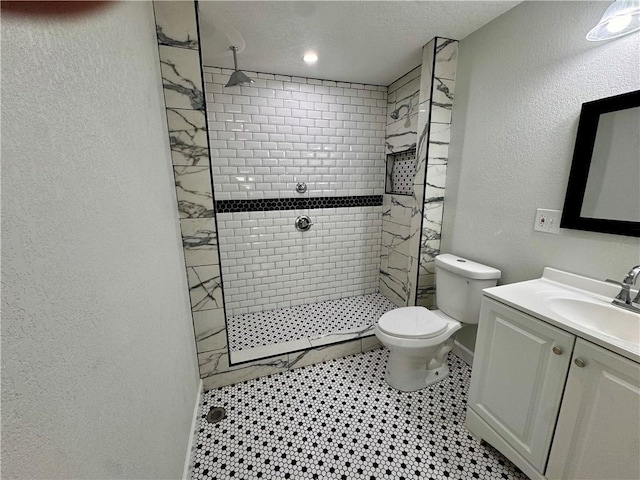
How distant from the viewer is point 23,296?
14.5 inches

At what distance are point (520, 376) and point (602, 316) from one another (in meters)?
0.43

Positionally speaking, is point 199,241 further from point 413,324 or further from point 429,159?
point 429,159

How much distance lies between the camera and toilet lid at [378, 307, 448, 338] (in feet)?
5.35

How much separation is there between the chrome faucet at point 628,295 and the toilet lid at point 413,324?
0.79m

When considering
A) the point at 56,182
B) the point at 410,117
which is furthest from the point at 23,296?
the point at 410,117

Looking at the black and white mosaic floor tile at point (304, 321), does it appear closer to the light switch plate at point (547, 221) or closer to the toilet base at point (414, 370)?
the toilet base at point (414, 370)

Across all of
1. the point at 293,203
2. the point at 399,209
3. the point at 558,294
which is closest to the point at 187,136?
the point at 293,203

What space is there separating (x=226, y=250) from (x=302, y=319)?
97 cm

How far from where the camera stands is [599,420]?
937mm

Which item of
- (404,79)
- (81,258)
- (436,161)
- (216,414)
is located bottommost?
(216,414)

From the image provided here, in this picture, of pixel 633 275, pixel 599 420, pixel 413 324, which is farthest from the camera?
pixel 413 324

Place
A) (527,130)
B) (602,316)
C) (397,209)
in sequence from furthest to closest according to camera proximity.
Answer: (397,209) < (527,130) < (602,316)

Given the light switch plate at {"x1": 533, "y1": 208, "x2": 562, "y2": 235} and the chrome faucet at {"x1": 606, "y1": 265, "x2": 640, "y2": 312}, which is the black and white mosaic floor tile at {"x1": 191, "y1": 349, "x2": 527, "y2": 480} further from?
the light switch plate at {"x1": 533, "y1": 208, "x2": 562, "y2": 235}

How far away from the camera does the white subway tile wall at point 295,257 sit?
2.54 metres
